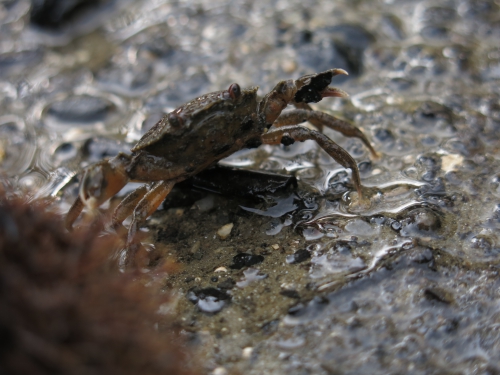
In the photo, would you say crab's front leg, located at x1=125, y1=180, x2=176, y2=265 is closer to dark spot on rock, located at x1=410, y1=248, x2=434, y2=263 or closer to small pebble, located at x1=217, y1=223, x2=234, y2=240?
small pebble, located at x1=217, y1=223, x2=234, y2=240

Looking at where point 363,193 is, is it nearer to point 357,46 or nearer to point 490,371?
point 490,371

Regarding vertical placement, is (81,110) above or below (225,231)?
above

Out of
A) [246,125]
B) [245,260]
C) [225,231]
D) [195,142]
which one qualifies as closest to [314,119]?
[246,125]

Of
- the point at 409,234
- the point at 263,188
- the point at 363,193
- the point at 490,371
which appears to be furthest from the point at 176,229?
the point at 490,371

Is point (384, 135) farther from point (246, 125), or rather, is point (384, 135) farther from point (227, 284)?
point (227, 284)

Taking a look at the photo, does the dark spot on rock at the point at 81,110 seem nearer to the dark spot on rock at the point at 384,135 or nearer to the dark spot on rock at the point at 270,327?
the dark spot on rock at the point at 384,135

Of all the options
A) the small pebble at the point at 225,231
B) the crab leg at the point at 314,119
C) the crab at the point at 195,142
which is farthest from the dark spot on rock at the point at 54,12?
the small pebble at the point at 225,231

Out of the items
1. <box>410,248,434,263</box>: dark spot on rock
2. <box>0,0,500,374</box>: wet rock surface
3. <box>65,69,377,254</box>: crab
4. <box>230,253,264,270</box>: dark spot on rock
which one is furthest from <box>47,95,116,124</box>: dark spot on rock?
<box>410,248,434,263</box>: dark spot on rock
